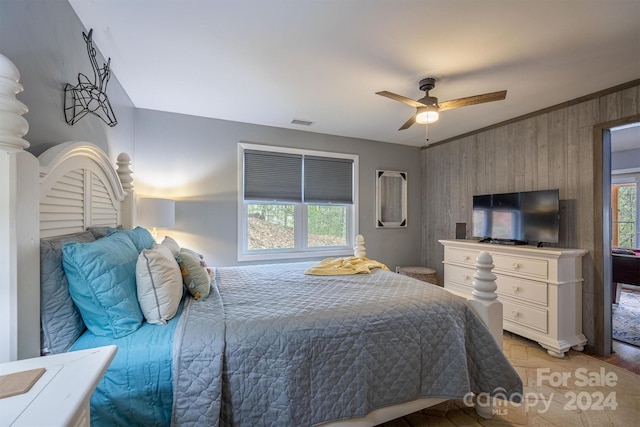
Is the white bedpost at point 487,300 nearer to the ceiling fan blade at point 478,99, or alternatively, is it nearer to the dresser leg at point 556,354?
the ceiling fan blade at point 478,99

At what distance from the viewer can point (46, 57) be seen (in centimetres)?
132

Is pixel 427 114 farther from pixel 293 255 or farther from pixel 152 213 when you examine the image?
pixel 152 213

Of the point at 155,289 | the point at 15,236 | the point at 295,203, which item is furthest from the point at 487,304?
the point at 295,203

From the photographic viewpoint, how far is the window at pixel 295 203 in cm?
346

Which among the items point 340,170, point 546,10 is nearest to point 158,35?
point 546,10

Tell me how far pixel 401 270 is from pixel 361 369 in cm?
288

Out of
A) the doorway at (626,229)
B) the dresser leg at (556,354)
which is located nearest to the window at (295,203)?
the dresser leg at (556,354)

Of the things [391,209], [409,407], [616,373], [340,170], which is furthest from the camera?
[391,209]

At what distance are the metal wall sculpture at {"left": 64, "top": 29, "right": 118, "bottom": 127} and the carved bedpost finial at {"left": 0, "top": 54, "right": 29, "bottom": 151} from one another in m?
0.76

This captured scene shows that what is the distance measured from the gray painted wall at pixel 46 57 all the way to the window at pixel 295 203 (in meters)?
1.82

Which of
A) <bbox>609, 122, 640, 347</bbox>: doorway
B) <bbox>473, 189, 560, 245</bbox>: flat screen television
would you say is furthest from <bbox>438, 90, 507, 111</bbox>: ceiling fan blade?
<bbox>609, 122, 640, 347</bbox>: doorway

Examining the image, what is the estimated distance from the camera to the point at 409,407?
1484mm

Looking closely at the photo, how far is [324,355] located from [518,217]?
2854mm

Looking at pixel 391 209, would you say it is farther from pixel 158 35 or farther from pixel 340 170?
pixel 158 35
